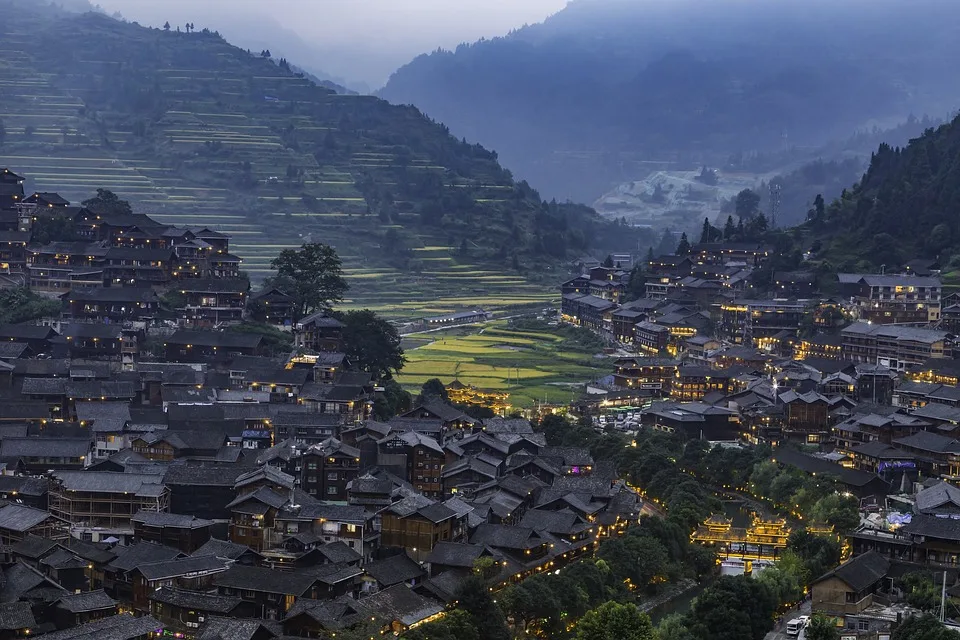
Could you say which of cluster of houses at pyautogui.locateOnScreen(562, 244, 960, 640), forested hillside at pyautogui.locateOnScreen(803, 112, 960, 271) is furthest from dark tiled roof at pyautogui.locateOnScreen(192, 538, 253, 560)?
forested hillside at pyautogui.locateOnScreen(803, 112, 960, 271)

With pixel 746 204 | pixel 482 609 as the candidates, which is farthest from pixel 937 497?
pixel 746 204

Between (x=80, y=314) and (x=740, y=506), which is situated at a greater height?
(x=80, y=314)

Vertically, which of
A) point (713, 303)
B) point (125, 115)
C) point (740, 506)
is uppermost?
point (125, 115)

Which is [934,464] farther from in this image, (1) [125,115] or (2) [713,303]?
(1) [125,115]

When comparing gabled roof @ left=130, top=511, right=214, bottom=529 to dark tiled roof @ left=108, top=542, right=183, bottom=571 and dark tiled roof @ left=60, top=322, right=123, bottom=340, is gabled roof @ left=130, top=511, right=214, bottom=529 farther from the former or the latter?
dark tiled roof @ left=60, top=322, right=123, bottom=340

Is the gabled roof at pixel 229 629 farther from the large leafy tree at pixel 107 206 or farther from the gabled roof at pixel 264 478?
the large leafy tree at pixel 107 206

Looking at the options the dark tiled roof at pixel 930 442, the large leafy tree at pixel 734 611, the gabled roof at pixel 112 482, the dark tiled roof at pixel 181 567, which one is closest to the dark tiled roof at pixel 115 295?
the gabled roof at pixel 112 482

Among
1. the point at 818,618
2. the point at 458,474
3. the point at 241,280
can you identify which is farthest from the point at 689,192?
the point at 818,618
